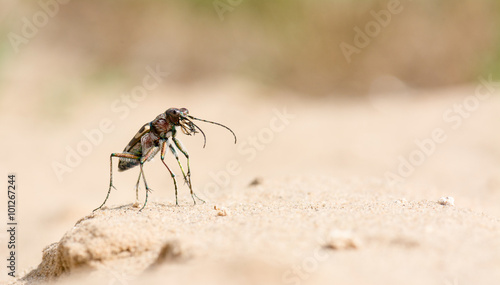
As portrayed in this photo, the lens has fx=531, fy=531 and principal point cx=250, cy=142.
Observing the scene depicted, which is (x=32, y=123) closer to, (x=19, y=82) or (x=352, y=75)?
(x=19, y=82)

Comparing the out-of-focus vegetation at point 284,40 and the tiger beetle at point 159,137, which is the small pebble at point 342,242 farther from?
the out-of-focus vegetation at point 284,40

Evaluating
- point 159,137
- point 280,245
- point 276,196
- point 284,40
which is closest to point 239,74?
point 284,40

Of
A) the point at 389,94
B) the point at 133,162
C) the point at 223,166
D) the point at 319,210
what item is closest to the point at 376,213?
the point at 319,210

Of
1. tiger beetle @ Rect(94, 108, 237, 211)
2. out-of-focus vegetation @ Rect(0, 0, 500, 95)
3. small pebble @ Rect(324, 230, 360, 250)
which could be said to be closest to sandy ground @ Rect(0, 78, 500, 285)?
small pebble @ Rect(324, 230, 360, 250)

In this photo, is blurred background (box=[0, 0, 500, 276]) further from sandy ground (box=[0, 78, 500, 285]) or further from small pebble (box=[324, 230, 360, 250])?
small pebble (box=[324, 230, 360, 250])

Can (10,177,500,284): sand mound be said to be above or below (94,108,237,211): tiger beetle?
below

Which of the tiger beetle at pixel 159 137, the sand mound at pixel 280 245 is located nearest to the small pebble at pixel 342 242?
the sand mound at pixel 280 245
